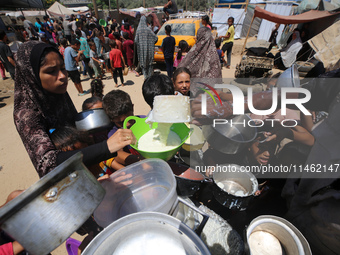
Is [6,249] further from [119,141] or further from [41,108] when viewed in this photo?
[41,108]

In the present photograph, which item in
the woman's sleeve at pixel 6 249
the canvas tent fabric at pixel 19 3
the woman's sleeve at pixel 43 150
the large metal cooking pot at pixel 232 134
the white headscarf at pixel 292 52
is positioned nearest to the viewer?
the woman's sleeve at pixel 6 249

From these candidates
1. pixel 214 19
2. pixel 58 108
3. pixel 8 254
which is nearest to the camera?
pixel 8 254

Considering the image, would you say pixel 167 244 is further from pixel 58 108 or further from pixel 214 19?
pixel 214 19

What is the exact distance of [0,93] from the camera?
21.7 ft

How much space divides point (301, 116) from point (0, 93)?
10.0m

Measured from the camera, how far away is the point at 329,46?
365 cm

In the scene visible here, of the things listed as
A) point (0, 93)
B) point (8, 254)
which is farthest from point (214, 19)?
point (8, 254)

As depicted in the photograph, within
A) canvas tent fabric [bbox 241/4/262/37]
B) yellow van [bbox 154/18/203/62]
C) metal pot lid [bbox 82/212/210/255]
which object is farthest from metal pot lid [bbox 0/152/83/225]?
canvas tent fabric [bbox 241/4/262/37]

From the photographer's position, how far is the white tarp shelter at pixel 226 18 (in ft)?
47.1

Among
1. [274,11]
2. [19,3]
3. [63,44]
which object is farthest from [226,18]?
[19,3]

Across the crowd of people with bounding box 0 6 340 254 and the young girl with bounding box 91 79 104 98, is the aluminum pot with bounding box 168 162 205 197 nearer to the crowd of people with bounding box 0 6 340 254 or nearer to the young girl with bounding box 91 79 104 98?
the crowd of people with bounding box 0 6 340 254

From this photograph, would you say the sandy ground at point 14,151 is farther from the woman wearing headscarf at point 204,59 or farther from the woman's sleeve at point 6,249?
the woman wearing headscarf at point 204,59

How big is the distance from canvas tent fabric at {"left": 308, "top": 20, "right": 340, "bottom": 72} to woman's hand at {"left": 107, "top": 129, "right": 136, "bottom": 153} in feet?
14.0

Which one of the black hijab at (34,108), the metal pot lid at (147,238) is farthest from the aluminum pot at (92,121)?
the metal pot lid at (147,238)
